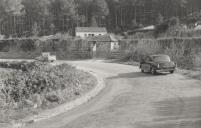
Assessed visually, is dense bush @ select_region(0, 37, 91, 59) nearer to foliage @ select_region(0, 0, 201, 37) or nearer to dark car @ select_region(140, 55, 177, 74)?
dark car @ select_region(140, 55, 177, 74)

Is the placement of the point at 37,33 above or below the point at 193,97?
above

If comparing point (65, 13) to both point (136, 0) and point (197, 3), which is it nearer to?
point (136, 0)

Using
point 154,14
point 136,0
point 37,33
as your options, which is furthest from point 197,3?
point 37,33

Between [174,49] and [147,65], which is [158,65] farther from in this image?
[174,49]

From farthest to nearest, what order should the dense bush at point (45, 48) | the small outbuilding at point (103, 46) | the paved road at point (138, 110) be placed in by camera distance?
the dense bush at point (45, 48) < the small outbuilding at point (103, 46) < the paved road at point (138, 110)

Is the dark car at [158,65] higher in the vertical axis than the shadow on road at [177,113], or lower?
higher

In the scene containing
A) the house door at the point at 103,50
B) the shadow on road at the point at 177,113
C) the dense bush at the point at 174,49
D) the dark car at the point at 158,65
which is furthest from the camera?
the house door at the point at 103,50

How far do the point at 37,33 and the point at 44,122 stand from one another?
96798 mm

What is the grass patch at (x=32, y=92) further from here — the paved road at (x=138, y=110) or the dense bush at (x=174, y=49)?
the dense bush at (x=174, y=49)

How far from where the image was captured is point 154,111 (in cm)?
948

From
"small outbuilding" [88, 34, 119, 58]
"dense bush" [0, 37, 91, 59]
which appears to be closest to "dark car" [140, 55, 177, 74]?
"small outbuilding" [88, 34, 119, 58]

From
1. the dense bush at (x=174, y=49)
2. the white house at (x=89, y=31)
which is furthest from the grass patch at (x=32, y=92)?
the white house at (x=89, y=31)

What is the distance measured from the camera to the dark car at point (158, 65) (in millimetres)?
20359

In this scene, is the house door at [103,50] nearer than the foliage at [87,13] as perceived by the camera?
Yes
